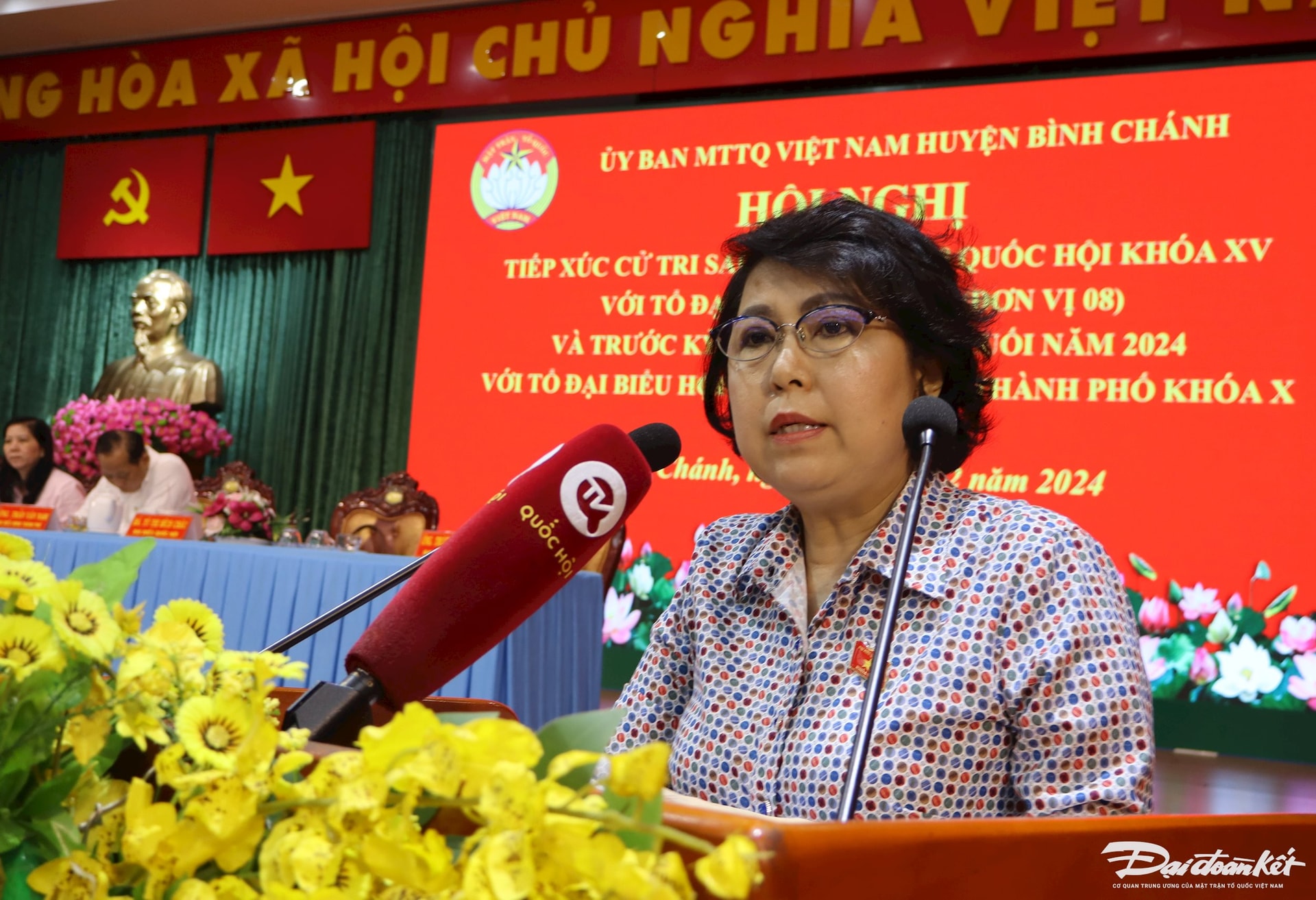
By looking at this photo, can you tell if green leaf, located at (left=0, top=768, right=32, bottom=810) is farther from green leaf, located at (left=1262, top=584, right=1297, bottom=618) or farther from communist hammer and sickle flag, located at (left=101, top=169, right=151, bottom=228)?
communist hammer and sickle flag, located at (left=101, top=169, right=151, bottom=228)

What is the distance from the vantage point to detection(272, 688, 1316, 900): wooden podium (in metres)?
0.40

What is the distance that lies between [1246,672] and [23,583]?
4.50 meters

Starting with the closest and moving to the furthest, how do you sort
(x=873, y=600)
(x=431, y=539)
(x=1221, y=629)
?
(x=873, y=600), (x=431, y=539), (x=1221, y=629)

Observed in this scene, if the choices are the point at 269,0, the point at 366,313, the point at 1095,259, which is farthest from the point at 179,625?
the point at 269,0

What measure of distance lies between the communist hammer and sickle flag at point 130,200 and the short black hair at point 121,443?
248 cm

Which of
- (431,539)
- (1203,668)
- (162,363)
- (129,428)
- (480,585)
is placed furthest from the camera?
(162,363)

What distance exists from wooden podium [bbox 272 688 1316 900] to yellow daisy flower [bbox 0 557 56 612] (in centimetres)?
10

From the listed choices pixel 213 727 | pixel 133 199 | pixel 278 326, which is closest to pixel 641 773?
pixel 213 727

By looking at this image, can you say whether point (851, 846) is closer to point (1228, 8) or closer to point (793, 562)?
point (793, 562)

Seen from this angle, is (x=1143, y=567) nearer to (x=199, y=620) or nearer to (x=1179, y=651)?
(x=1179, y=651)

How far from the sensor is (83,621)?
38 centimetres

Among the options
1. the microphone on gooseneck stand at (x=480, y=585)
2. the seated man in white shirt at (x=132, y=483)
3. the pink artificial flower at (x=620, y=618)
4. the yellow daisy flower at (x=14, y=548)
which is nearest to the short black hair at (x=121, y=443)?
the seated man in white shirt at (x=132, y=483)

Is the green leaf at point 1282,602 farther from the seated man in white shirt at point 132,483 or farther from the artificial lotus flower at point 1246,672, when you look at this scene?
the seated man in white shirt at point 132,483

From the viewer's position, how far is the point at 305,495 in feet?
21.8
